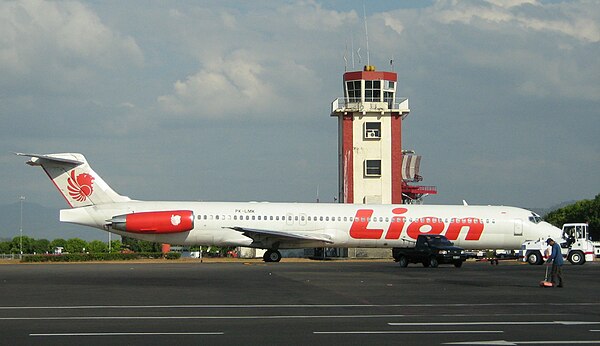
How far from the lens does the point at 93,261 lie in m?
55.0

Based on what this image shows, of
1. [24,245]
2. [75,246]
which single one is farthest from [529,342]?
[75,246]

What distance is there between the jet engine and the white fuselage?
460 millimetres

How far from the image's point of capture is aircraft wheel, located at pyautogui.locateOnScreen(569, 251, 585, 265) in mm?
46500

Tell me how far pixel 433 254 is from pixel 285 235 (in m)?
9.32

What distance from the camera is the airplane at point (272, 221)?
161 feet

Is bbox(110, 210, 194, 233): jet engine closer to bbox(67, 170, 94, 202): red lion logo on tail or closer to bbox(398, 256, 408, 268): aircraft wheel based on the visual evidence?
bbox(67, 170, 94, 202): red lion logo on tail

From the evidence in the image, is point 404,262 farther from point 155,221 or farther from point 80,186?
point 80,186

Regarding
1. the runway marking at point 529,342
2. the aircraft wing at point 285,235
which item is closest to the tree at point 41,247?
the aircraft wing at point 285,235

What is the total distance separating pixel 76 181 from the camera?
49500 millimetres

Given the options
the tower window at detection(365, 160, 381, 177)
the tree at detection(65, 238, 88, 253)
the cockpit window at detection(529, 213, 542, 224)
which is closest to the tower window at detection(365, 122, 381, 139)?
the tower window at detection(365, 160, 381, 177)

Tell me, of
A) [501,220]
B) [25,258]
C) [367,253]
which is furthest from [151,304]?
[367,253]

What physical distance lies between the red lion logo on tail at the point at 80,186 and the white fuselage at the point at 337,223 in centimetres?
70

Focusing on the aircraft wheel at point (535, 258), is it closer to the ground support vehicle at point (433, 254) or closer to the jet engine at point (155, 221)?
the ground support vehicle at point (433, 254)

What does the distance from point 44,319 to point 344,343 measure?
254 inches
